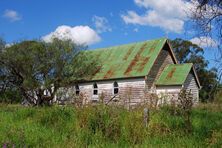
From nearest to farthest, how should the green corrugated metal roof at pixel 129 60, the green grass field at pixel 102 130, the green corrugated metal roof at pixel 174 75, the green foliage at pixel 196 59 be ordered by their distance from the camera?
the green grass field at pixel 102 130 → the green corrugated metal roof at pixel 174 75 → the green corrugated metal roof at pixel 129 60 → the green foliage at pixel 196 59

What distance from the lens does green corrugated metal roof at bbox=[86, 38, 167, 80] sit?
33991mm

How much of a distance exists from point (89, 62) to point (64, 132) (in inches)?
1142

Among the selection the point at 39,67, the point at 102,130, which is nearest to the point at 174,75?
the point at 39,67

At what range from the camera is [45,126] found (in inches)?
405

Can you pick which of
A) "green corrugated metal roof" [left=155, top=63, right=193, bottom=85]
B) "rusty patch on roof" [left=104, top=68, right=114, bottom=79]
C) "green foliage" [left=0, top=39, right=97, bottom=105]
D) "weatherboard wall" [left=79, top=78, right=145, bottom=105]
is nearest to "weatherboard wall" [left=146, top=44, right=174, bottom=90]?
"green corrugated metal roof" [left=155, top=63, right=193, bottom=85]

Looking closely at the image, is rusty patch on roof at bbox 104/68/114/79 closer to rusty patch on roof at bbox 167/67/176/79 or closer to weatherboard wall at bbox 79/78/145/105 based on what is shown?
weatherboard wall at bbox 79/78/145/105

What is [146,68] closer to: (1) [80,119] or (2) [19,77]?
(2) [19,77]

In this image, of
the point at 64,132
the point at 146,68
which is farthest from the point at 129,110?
the point at 146,68

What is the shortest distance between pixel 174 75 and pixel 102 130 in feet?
83.8

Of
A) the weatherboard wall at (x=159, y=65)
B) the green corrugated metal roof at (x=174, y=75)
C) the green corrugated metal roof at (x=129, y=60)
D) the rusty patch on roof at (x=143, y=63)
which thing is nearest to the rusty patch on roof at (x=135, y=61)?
the green corrugated metal roof at (x=129, y=60)

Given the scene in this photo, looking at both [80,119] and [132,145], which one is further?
[80,119]

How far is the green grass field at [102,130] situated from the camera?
8344 millimetres

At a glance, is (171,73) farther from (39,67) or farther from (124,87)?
(39,67)

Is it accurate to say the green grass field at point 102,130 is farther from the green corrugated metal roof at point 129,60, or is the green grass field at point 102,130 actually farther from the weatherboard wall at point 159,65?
the weatherboard wall at point 159,65
